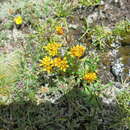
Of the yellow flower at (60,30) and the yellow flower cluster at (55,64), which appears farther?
the yellow flower at (60,30)

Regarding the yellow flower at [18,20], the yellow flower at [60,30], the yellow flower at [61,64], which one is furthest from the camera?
the yellow flower at [18,20]

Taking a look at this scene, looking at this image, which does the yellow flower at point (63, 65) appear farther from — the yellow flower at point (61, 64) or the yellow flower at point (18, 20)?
the yellow flower at point (18, 20)

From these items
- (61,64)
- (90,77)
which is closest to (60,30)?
(61,64)

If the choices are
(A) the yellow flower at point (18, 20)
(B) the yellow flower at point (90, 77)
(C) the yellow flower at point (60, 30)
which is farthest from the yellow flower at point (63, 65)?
(A) the yellow flower at point (18, 20)

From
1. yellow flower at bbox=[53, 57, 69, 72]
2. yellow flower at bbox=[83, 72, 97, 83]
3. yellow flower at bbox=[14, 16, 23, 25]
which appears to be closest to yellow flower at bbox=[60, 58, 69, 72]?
yellow flower at bbox=[53, 57, 69, 72]

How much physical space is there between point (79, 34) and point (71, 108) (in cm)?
119

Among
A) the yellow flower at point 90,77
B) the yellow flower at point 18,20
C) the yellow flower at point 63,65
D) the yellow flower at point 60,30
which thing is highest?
the yellow flower at point 18,20

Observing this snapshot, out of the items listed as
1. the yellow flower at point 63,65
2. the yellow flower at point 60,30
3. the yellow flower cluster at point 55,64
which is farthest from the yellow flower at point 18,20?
the yellow flower at point 63,65

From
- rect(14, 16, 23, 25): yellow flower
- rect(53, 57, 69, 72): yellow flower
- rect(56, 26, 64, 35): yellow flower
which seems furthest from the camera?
rect(14, 16, 23, 25): yellow flower

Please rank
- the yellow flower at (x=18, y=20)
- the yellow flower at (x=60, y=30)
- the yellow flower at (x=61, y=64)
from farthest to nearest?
the yellow flower at (x=18, y=20) < the yellow flower at (x=60, y=30) < the yellow flower at (x=61, y=64)

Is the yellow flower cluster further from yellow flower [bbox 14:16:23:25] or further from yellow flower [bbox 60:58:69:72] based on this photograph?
yellow flower [bbox 14:16:23:25]

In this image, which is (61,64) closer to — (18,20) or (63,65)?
(63,65)

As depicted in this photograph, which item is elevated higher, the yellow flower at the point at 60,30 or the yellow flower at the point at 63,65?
the yellow flower at the point at 60,30

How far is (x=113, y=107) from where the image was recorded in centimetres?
279
